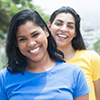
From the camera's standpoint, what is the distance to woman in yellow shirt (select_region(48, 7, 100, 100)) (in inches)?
89.5

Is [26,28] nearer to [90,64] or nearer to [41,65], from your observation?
[41,65]

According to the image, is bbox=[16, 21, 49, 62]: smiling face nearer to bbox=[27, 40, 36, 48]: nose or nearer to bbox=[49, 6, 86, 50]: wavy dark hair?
bbox=[27, 40, 36, 48]: nose

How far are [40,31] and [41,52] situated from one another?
0.18 m

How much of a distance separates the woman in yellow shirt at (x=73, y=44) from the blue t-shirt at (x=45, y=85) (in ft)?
1.94

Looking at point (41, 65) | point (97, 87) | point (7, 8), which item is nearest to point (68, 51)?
point (97, 87)

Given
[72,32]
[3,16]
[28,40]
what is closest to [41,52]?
[28,40]

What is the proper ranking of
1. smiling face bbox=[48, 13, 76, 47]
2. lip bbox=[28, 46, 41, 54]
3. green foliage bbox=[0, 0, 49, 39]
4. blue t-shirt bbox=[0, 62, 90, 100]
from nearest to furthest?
1. blue t-shirt bbox=[0, 62, 90, 100]
2. lip bbox=[28, 46, 41, 54]
3. smiling face bbox=[48, 13, 76, 47]
4. green foliage bbox=[0, 0, 49, 39]

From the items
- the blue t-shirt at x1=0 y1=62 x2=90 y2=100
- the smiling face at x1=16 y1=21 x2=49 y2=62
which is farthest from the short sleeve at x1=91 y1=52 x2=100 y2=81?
the smiling face at x1=16 y1=21 x2=49 y2=62

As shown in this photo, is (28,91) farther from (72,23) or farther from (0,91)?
(72,23)

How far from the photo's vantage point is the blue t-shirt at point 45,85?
1.56 m

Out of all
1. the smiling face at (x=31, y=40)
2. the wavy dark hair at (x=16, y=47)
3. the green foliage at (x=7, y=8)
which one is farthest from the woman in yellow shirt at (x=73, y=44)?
the green foliage at (x=7, y=8)

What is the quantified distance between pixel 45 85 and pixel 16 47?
0.43m

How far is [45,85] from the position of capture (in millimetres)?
1623

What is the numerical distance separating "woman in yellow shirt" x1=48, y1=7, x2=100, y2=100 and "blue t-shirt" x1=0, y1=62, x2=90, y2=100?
59cm
